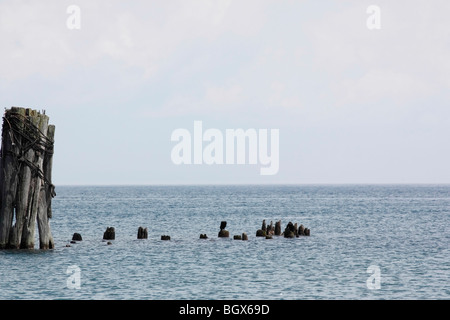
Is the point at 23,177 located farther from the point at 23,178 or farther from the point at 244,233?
the point at 244,233

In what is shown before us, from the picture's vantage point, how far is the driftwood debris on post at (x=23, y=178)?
3281cm

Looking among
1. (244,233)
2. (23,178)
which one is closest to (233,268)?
(23,178)

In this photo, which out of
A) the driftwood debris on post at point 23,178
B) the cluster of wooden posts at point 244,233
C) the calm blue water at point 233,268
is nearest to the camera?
the calm blue water at point 233,268

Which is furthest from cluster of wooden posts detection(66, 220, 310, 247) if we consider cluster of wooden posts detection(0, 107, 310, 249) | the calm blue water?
cluster of wooden posts detection(0, 107, 310, 249)

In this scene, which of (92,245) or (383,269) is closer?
(383,269)

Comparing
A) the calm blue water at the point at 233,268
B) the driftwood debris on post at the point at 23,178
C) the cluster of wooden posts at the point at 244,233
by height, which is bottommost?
the calm blue water at the point at 233,268

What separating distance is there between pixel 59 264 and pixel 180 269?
5.76m

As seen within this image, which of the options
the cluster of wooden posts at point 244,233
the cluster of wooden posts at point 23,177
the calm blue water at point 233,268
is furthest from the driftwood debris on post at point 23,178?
the cluster of wooden posts at point 244,233

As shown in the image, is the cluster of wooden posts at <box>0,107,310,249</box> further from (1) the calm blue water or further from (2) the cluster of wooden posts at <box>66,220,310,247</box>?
(2) the cluster of wooden posts at <box>66,220,310,247</box>

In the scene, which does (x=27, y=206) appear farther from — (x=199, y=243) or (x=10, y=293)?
(x=199, y=243)

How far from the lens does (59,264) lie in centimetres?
3266

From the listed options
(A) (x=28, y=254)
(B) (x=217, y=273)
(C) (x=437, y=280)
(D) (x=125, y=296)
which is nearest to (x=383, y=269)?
(C) (x=437, y=280)

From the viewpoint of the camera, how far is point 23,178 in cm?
3303

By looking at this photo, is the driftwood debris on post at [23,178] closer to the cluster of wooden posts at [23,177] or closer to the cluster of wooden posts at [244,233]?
the cluster of wooden posts at [23,177]
